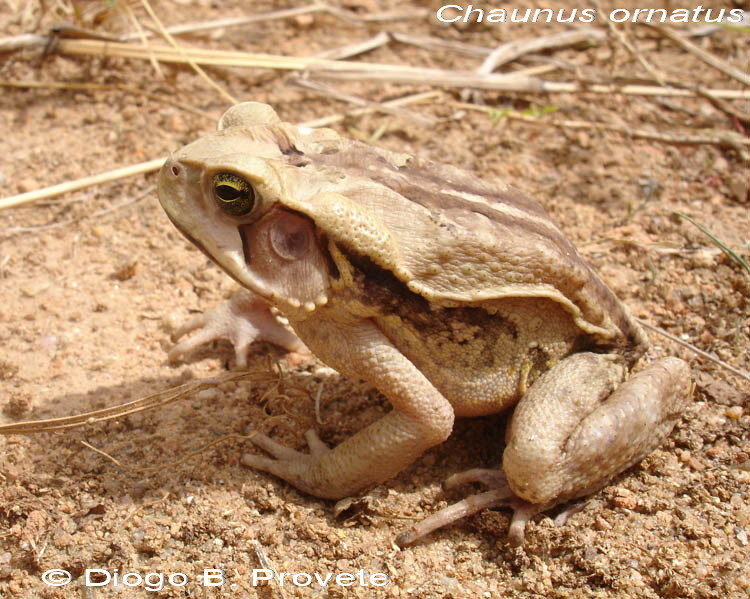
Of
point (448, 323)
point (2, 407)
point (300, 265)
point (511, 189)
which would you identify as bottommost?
point (2, 407)

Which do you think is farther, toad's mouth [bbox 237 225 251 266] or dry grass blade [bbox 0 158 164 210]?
dry grass blade [bbox 0 158 164 210]

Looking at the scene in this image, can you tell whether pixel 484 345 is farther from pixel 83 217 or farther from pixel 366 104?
pixel 83 217

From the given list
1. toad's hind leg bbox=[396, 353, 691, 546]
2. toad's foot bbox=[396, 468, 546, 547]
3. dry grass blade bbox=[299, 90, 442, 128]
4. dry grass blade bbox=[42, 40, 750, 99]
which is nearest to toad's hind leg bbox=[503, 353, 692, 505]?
toad's hind leg bbox=[396, 353, 691, 546]

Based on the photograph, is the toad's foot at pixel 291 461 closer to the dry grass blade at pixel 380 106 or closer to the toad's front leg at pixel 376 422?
the toad's front leg at pixel 376 422

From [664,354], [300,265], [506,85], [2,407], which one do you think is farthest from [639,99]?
[2,407]

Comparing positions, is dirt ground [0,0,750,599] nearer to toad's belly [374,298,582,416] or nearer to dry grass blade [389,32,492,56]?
dry grass blade [389,32,492,56]

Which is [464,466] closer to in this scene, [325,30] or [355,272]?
[355,272]
